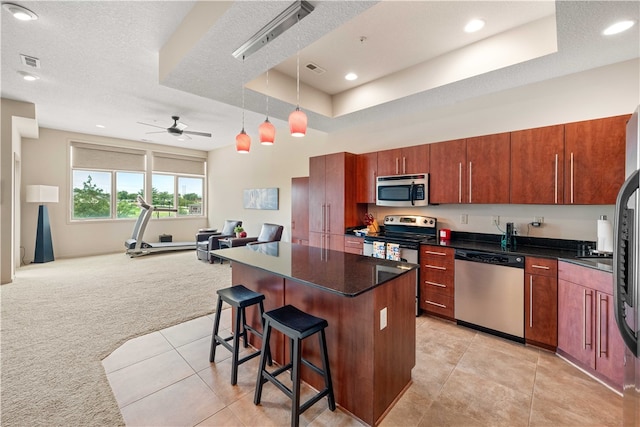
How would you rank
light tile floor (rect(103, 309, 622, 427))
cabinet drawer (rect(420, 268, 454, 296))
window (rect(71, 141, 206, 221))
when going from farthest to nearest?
1. window (rect(71, 141, 206, 221))
2. cabinet drawer (rect(420, 268, 454, 296))
3. light tile floor (rect(103, 309, 622, 427))

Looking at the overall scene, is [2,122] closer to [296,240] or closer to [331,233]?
[296,240]

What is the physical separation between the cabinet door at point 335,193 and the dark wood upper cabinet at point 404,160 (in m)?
0.61

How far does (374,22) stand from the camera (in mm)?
2500

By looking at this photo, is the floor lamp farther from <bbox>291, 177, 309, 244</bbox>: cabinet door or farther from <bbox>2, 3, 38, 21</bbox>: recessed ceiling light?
<bbox>291, 177, 309, 244</bbox>: cabinet door

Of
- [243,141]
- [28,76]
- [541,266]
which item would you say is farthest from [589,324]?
[28,76]

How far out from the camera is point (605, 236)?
7.75 feet

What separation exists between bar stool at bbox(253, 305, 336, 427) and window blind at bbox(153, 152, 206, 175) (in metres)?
7.76

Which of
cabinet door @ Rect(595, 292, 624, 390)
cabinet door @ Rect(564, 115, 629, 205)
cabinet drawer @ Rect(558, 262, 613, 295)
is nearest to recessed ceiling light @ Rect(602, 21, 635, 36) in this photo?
cabinet door @ Rect(564, 115, 629, 205)

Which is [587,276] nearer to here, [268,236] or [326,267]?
[326,267]

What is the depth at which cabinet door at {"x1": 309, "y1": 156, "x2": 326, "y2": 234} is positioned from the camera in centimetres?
447

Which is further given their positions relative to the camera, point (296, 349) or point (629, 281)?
point (296, 349)

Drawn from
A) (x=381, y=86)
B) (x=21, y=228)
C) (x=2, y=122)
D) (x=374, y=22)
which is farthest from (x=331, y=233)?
(x=21, y=228)

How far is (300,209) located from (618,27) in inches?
178

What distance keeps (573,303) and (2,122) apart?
796cm
